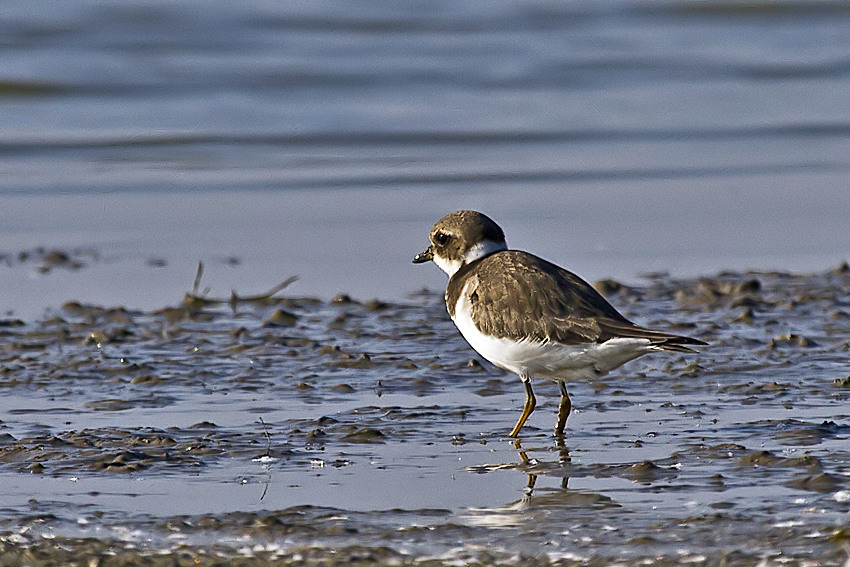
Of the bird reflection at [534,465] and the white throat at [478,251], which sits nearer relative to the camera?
the bird reflection at [534,465]

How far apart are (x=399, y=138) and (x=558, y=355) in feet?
26.6

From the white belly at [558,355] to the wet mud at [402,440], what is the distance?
24cm

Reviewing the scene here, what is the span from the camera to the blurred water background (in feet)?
28.1

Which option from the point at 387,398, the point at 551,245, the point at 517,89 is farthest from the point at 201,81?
the point at 387,398

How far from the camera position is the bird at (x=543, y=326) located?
4.94 metres

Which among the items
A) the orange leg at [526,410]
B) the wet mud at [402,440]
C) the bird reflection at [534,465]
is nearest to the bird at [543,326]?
the orange leg at [526,410]

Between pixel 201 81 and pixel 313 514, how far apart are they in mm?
11914

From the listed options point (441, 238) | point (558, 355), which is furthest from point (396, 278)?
point (558, 355)

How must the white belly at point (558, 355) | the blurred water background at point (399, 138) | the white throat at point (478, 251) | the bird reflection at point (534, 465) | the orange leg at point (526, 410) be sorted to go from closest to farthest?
1. the bird reflection at point (534, 465)
2. the white belly at point (558, 355)
3. the orange leg at point (526, 410)
4. the white throat at point (478, 251)
5. the blurred water background at point (399, 138)

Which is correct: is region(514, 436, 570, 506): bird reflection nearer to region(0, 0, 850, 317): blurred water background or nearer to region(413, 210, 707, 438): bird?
region(413, 210, 707, 438): bird

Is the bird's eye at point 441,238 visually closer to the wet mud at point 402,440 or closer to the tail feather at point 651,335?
the wet mud at point 402,440

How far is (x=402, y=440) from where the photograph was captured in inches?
197

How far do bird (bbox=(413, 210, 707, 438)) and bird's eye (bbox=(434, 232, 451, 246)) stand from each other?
298 mm

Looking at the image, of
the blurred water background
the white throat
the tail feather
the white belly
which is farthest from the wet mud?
the blurred water background
